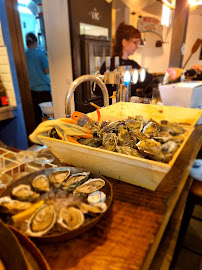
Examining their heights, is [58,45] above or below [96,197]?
above

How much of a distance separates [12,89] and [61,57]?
88cm

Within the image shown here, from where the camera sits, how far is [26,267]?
0.34 metres

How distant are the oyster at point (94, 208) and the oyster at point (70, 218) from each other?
0.05ft

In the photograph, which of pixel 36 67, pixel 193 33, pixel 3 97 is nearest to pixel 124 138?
pixel 3 97

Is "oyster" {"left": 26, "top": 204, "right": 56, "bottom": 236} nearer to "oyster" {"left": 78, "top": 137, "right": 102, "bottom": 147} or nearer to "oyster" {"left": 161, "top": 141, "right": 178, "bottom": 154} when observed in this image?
"oyster" {"left": 78, "top": 137, "right": 102, "bottom": 147}

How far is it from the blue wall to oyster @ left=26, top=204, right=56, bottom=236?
2.18 meters

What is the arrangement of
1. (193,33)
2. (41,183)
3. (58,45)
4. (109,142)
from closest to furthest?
1. (41,183)
2. (109,142)
3. (58,45)
4. (193,33)

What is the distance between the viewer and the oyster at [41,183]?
1.79 feet

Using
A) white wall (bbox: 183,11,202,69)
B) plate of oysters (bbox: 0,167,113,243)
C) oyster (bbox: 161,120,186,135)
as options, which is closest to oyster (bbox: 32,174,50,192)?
plate of oysters (bbox: 0,167,113,243)

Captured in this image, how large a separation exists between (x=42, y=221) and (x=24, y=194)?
11cm

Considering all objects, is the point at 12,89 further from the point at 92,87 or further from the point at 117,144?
the point at 117,144

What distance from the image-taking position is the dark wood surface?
1.30ft

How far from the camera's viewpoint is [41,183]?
563mm

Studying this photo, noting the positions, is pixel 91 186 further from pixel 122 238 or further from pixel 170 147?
pixel 170 147
